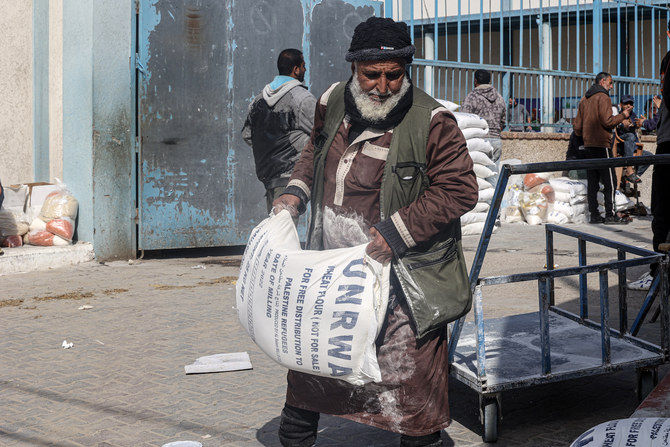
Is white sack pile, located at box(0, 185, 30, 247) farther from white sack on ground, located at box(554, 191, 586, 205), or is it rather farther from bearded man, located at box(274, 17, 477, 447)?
white sack on ground, located at box(554, 191, 586, 205)

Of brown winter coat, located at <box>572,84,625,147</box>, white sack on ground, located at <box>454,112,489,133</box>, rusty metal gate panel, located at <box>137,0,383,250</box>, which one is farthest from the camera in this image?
brown winter coat, located at <box>572,84,625,147</box>

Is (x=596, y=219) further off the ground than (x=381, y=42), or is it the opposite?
(x=381, y=42)

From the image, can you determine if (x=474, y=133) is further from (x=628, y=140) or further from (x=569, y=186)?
(x=628, y=140)

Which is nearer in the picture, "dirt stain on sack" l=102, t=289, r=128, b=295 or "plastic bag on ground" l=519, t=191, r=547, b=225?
"dirt stain on sack" l=102, t=289, r=128, b=295

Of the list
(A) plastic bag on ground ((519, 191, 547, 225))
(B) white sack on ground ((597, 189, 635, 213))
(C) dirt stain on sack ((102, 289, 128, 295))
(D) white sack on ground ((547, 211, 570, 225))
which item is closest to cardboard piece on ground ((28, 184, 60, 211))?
(C) dirt stain on sack ((102, 289, 128, 295))

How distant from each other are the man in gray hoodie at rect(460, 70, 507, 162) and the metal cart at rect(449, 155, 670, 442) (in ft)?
24.4

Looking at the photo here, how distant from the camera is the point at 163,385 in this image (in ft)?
14.5

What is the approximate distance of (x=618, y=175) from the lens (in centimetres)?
1377

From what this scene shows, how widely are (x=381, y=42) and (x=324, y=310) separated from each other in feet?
3.17

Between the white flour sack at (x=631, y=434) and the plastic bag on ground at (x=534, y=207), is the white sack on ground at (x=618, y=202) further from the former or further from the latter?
the white flour sack at (x=631, y=434)

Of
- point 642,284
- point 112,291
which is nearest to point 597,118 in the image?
point 642,284

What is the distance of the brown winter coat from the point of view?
11.8m

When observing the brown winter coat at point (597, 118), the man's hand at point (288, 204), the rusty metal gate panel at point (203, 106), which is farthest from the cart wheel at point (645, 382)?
the brown winter coat at point (597, 118)

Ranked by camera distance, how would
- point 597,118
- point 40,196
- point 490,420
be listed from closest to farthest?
point 490,420, point 40,196, point 597,118
